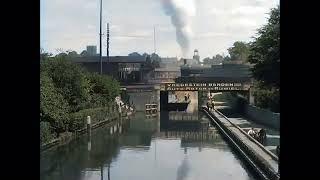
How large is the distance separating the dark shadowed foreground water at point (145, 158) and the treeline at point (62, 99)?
103cm

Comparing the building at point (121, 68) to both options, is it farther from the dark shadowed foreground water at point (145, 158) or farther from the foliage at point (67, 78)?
the foliage at point (67, 78)

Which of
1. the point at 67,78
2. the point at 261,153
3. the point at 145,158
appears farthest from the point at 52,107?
the point at 261,153

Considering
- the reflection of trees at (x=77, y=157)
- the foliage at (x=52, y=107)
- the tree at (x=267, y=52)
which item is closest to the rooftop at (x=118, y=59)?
the reflection of trees at (x=77, y=157)

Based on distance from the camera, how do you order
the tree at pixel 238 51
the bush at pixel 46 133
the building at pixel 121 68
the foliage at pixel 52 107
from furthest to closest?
the tree at pixel 238 51, the building at pixel 121 68, the foliage at pixel 52 107, the bush at pixel 46 133

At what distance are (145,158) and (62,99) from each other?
6963mm

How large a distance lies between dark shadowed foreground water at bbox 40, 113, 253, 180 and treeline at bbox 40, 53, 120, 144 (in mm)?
1033

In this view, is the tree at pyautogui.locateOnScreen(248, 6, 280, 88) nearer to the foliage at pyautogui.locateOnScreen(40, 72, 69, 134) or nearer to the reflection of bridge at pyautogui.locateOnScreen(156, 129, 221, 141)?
the reflection of bridge at pyautogui.locateOnScreen(156, 129, 221, 141)

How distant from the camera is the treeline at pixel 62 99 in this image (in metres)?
22.7

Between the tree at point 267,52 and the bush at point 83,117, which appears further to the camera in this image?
the bush at point 83,117

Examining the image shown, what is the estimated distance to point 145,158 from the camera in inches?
785

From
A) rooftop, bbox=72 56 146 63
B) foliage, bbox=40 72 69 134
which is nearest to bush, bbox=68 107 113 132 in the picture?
foliage, bbox=40 72 69 134

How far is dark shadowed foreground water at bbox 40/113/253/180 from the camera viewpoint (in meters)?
16.0

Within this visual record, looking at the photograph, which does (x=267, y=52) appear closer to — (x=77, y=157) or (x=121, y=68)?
(x=77, y=157)

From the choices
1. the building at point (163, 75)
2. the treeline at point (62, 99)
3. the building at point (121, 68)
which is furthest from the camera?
the building at point (163, 75)
